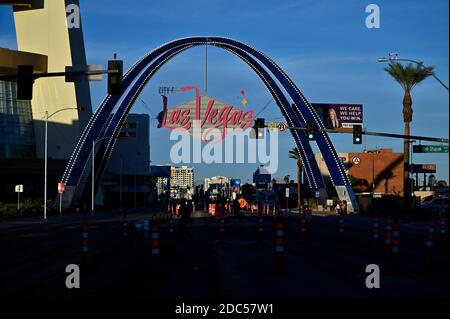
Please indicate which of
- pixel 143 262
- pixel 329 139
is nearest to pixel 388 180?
pixel 329 139

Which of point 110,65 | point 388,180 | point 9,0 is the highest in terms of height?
point 9,0

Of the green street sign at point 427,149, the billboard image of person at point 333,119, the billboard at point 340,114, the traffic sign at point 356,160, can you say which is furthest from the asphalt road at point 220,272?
the traffic sign at point 356,160

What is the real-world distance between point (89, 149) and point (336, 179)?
30.3 meters

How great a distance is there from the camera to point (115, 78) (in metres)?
28.9

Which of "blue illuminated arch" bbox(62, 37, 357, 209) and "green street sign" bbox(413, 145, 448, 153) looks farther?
"blue illuminated arch" bbox(62, 37, 357, 209)

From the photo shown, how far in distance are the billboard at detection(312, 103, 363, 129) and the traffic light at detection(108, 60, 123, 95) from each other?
81.2 m

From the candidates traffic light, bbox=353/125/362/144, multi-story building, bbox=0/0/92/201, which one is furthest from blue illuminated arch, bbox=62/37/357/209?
traffic light, bbox=353/125/362/144

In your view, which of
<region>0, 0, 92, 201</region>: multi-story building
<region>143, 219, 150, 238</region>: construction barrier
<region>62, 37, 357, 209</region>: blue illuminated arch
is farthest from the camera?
<region>0, 0, 92, 201</region>: multi-story building

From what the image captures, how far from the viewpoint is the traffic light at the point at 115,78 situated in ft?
94.3

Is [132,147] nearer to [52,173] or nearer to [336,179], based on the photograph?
[52,173]

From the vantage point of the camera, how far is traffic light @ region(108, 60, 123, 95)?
28.8m

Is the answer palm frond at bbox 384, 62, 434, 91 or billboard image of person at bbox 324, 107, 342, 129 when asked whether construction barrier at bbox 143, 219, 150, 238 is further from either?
billboard image of person at bbox 324, 107, 342, 129

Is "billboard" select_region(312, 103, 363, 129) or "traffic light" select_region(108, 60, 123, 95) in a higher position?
"billboard" select_region(312, 103, 363, 129)
